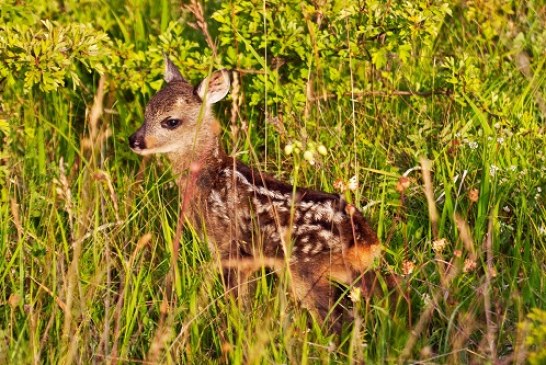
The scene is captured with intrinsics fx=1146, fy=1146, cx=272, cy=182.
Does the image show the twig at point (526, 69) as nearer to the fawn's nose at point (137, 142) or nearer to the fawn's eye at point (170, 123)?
the fawn's eye at point (170, 123)

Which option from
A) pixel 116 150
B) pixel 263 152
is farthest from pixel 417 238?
pixel 116 150

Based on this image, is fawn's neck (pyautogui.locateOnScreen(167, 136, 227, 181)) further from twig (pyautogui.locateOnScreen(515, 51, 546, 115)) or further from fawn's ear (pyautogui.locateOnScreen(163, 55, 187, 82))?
twig (pyautogui.locateOnScreen(515, 51, 546, 115))

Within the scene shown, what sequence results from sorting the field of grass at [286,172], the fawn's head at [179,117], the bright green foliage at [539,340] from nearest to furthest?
1. the bright green foliage at [539,340]
2. the field of grass at [286,172]
3. the fawn's head at [179,117]

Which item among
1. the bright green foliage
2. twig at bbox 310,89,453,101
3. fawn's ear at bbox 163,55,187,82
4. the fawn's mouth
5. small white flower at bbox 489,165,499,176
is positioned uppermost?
fawn's ear at bbox 163,55,187,82

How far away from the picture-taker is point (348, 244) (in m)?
5.68

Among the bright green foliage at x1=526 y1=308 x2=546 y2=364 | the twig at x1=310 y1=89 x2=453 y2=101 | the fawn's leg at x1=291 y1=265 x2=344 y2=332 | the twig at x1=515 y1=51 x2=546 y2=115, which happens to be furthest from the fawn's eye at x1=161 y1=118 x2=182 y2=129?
the bright green foliage at x1=526 y1=308 x2=546 y2=364

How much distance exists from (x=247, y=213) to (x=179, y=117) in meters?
0.94

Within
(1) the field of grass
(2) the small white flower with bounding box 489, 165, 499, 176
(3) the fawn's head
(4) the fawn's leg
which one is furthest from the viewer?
(3) the fawn's head

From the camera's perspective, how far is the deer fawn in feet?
18.6

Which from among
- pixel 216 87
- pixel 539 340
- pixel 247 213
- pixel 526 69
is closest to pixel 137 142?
pixel 216 87

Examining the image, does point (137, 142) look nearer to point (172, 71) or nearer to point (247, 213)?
point (172, 71)

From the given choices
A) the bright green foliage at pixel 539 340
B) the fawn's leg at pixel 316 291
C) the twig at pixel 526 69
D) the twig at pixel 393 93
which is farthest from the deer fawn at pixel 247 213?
the twig at pixel 526 69

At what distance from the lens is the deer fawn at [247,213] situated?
5.67 metres

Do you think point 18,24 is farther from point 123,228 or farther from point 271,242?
point 271,242
